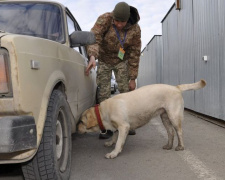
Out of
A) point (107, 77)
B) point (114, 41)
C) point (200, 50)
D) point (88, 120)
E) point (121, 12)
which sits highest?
point (121, 12)

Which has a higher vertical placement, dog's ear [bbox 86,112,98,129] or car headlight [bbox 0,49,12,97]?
car headlight [bbox 0,49,12,97]

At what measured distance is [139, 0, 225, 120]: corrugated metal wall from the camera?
19.7 feet

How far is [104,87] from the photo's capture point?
17.0ft

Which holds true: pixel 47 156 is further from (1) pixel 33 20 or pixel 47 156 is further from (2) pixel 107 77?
(2) pixel 107 77

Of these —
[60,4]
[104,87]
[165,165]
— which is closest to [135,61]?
[104,87]

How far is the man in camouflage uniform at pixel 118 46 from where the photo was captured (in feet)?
15.0

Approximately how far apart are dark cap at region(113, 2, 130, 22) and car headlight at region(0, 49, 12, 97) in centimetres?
279

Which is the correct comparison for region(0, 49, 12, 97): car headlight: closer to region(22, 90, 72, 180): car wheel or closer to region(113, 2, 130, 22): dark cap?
region(22, 90, 72, 180): car wheel

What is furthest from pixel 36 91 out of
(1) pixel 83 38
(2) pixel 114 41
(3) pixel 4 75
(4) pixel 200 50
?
(4) pixel 200 50

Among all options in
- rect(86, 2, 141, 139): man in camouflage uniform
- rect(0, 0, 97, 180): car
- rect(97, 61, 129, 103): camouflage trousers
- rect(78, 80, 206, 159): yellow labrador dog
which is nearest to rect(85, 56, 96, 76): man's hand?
rect(86, 2, 141, 139): man in camouflage uniform

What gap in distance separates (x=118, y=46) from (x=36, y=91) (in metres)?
3.03

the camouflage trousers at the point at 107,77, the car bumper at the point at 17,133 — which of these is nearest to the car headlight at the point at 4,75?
the car bumper at the point at 17,133

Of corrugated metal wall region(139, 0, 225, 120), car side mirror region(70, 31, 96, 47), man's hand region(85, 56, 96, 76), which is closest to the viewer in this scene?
car side mirror region(70, 31, 96, 47)

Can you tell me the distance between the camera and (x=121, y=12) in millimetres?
4453
